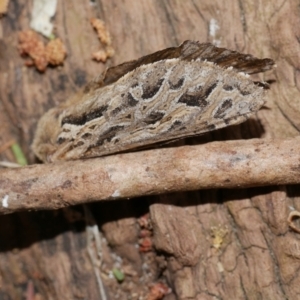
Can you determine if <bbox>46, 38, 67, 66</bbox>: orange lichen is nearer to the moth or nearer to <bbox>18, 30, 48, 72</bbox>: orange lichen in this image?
<bbox>18, 30, 48, 72</bbox>: orange lichen

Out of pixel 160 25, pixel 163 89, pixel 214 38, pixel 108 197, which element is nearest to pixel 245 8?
pixel 214 38

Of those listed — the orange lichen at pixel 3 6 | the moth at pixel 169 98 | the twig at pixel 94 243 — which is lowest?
the twig at pixel 94 243

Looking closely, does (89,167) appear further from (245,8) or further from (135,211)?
(245,8)

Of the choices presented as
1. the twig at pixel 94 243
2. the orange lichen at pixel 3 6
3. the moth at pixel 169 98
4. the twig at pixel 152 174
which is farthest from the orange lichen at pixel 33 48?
the twig at pixel 94 243

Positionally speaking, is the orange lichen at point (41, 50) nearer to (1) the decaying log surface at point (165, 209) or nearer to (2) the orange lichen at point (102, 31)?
(1) the decaying log surface at point (165, 209)

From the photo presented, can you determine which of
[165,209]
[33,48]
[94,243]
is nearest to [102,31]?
[33,48]

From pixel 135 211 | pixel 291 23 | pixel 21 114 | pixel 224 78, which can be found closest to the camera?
pixel 224 78
